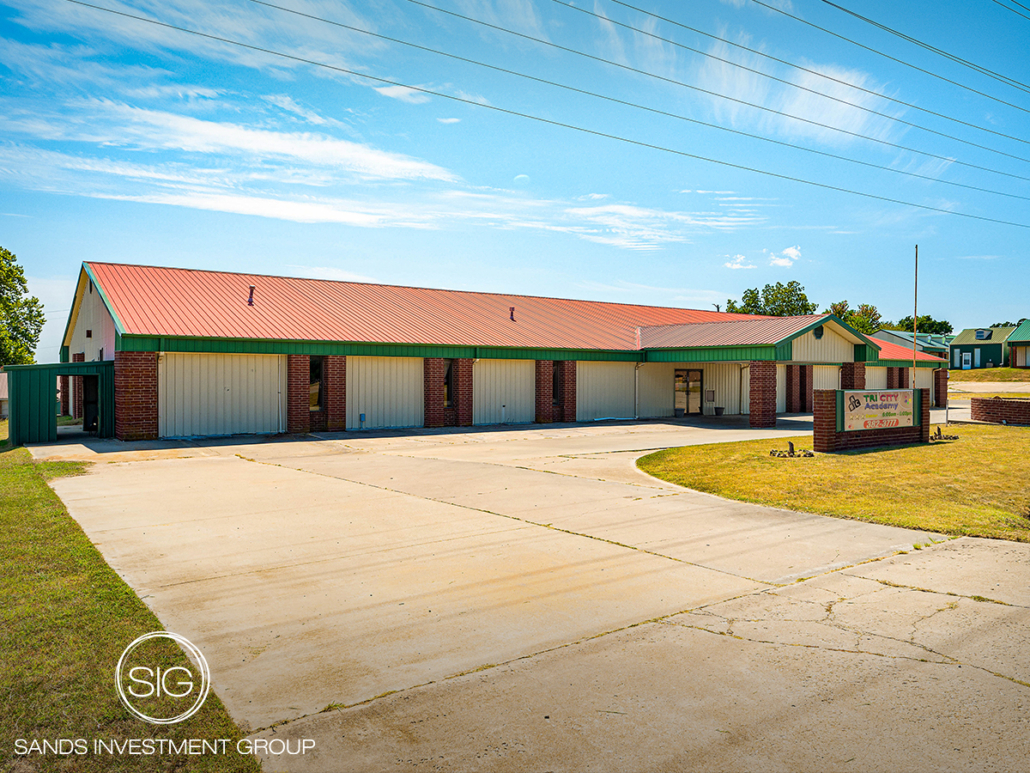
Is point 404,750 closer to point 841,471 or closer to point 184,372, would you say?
point 841,471

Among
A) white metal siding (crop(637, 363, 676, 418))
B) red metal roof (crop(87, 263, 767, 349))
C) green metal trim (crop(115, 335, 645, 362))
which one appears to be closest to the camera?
green metal trim (crop(115, 335, 645, 362))

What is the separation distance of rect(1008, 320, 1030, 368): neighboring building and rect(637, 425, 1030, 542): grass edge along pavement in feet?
214

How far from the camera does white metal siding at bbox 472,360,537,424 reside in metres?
27.5

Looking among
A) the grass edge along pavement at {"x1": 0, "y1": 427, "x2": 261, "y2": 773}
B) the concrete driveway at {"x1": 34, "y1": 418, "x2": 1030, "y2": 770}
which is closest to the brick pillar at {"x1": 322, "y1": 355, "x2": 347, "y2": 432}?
the concrete driveway at {"x1": 34, "y1": 418, "x2": 1030, "y2": 770}

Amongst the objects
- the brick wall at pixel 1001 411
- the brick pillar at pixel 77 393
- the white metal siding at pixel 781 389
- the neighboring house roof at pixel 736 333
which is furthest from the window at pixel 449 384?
the brick wall at pixel 1001 411

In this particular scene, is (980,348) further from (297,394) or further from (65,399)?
(65,399)

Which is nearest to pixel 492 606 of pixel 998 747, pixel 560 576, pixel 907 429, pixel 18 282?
pixel 560 576

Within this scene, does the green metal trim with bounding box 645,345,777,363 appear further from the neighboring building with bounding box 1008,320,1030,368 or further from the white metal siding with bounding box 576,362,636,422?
the neighboring building with bounding box 1008,320,1030,368

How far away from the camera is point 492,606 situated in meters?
6.12

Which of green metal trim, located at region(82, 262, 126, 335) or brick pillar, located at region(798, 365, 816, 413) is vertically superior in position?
green metal trim, located at region(82, 262, 126, 335)

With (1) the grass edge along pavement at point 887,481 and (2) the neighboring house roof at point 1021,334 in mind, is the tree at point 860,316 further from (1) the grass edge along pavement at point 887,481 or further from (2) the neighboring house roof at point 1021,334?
(1) the grass edge along pavement at point 887,481

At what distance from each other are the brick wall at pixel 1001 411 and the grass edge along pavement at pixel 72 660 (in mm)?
28047

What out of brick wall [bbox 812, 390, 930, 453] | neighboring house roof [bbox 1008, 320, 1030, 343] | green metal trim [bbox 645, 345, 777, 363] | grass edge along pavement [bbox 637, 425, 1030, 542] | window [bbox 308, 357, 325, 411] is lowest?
grass edge along pavement [bbox 637, 425, 1030, 542]

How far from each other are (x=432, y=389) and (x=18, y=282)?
4464 centimetres
